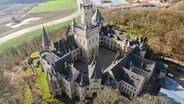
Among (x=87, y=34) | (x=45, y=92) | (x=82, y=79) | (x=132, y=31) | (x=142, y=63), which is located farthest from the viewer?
(x=132, y=31)

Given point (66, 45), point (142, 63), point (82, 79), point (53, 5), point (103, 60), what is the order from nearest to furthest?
1. point (82, 79)
2. point (142, 63)
3. point (66, 45)
4. point (103, 60)
5. point (53, 5)

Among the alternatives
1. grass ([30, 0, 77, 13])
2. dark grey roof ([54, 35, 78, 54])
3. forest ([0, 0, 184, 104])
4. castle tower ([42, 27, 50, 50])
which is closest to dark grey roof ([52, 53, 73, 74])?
dark grey roof ([54, 35, 78, 54])

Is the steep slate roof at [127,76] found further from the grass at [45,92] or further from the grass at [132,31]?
the grass at [132,31]

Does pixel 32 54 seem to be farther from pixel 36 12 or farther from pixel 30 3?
pixel 30 3

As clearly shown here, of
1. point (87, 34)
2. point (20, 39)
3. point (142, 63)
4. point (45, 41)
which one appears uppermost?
point (87, 34)

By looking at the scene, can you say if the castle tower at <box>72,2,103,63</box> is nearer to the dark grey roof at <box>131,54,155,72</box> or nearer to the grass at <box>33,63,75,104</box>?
the dark grey roof at <box>131,54,155,72</box>

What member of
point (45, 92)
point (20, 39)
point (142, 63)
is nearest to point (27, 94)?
point (45, 92)

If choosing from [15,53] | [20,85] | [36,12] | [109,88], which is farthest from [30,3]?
[109,88]

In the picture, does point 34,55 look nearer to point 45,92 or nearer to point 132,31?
point 45,92
